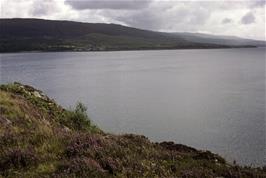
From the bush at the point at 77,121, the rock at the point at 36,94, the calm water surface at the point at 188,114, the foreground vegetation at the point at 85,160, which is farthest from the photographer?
the calm water surface at the point at 188,114

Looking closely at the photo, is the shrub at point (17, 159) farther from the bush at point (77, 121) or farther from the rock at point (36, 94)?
the rock at point (36, 94)

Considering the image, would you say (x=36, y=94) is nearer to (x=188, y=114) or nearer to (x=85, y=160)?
(x=85, y=160)

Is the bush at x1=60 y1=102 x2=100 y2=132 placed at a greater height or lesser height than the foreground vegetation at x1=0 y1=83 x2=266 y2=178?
lesser

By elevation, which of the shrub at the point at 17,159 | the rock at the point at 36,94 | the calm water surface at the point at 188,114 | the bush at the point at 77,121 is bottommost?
the calm water surface at the point at 188,114

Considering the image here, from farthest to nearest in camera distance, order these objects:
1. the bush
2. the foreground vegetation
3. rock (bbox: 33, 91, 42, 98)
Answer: rock (bbox: 33, 91, 42, 98) < the bush < the foreground vegetation

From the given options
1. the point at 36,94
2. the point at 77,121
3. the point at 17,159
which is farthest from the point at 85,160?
the point at 36,94

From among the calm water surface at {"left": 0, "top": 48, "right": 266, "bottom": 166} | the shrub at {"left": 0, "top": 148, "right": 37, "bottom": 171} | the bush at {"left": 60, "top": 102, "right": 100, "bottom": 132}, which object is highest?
the shrub at {"left": 0, "top": 148, "right": 37, "bottom": 171}

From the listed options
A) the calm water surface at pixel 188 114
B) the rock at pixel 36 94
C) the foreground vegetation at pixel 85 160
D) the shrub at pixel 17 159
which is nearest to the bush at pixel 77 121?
the rock at pixel 36 94

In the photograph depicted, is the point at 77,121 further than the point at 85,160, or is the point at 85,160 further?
the point at 77,121

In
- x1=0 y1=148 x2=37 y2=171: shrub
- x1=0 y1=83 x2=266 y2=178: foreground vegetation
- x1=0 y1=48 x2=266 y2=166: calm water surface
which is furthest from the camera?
x1=0 y1=48 x2=266 y2=166: calm water surface

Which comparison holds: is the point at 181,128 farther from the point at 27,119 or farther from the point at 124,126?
the point at 27,119

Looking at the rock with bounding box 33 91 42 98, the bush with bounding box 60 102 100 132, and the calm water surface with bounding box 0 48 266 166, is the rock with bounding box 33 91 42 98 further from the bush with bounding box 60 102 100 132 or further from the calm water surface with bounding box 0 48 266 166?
the calm water surface with bounding box 0 48 266 166

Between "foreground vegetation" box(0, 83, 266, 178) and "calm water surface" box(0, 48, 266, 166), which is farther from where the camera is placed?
"calm water surface" box(0, 48, 266, 166)

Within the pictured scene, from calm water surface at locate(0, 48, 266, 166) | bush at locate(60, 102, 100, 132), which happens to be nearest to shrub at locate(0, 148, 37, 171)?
bush at locate(60, 102, 100, 132)
